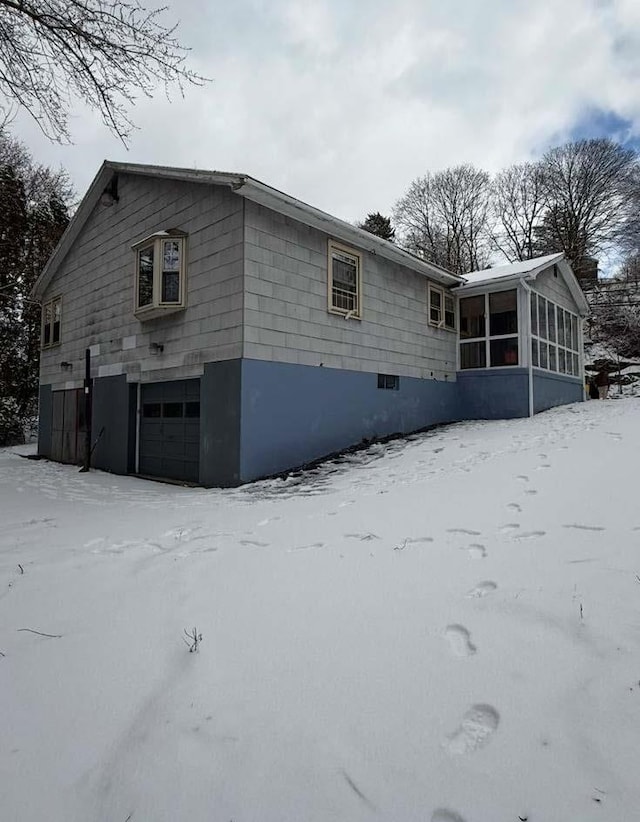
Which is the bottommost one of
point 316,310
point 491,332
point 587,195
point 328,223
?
point 316,310

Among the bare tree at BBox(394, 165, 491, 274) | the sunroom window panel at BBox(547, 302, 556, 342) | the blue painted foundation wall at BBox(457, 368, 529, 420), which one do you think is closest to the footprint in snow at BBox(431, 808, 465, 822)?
the blue painted foundation wall at BBox(457, 368, 529, 420)

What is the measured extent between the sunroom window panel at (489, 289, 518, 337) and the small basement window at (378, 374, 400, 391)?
3.41 m

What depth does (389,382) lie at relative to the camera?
1030cm

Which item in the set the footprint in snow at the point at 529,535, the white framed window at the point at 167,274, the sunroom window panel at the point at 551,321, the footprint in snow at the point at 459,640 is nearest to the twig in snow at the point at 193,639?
the footprint in snow at the point at 459,640

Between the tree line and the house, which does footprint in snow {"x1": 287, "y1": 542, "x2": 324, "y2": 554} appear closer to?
the house

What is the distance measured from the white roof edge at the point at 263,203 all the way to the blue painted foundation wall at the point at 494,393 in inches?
101

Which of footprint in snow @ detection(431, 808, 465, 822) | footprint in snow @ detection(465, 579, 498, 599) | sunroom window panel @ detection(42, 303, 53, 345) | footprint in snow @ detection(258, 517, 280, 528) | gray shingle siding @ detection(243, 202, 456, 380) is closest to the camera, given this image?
footprint in snow @ detection(431, 808, 465, 822)

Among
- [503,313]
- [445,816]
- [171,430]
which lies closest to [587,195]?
[503,313]

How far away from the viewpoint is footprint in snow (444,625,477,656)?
6.97ft

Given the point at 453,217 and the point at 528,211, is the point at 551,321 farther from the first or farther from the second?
the point at 453,217

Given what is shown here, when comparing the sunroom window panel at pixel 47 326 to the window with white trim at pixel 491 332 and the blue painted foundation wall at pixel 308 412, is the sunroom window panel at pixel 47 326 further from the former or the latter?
the window with white trim at pixel 491 332

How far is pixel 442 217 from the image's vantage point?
27.9 m

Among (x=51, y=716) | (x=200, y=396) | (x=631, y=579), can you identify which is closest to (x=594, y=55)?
(x=200, y=396)

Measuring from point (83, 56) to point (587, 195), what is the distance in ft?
78.7
